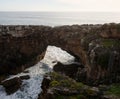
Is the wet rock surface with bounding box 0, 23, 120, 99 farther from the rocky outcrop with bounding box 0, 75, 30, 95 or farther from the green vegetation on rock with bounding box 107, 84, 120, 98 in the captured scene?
the green vegetation on rock with bounding box 107, 84, 120, 98

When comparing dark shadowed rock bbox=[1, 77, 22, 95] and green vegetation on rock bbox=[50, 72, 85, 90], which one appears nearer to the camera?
green vegetation on rock bbox=[50, 72, 85, 90]

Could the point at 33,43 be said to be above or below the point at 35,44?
above

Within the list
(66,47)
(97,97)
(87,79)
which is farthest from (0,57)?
(97,97)

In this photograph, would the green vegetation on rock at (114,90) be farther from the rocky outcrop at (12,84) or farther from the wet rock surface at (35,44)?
the rocky outcrop at (12,84)

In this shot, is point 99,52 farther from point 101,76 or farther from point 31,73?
point 31,73

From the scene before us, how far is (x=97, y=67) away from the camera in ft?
124

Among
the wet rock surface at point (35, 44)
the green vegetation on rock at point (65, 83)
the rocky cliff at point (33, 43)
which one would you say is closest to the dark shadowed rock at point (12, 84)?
the wet rock surface at point (35, 44)

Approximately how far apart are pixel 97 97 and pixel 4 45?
1313 inches

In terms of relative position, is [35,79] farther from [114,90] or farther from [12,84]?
[114,90]

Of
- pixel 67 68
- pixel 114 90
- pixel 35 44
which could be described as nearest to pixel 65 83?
pixel 114 90

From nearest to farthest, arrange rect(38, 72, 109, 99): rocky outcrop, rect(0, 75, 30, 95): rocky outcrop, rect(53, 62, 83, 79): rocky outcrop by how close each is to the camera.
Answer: rect(38, 72, 109, 99): rocky outcrop, rect(0, 75, 30, 95): rocky outcrop, rect(53, 62, 83, 79): rocky outcrop

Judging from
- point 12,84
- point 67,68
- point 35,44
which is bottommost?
point 12,84

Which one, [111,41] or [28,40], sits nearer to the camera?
[111,41]

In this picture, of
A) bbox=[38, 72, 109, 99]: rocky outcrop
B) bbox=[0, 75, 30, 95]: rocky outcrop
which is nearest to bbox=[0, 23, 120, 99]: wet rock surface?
bbox=[0, 75, 30, 95]: rocky outcrop
